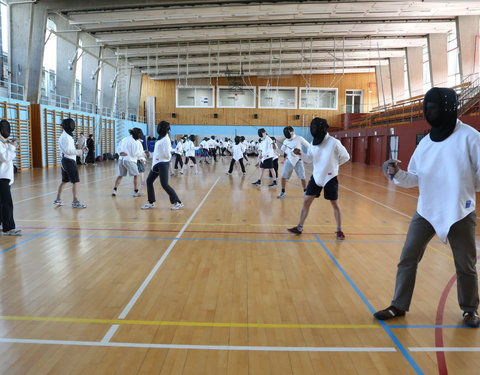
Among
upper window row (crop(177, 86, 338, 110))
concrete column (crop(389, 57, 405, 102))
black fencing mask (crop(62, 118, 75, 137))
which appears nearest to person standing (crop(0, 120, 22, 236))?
black fencing mask (crop(62, 118, 75, 137))

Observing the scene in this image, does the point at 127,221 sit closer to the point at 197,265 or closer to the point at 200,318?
the point at 197,265

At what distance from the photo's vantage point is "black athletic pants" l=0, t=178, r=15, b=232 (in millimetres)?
5320

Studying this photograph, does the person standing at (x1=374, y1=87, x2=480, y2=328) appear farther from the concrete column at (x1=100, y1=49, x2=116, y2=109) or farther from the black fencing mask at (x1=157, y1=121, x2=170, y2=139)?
the concrete column at (x1=100, y1=49, x2=116, y2=109)

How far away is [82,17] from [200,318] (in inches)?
766

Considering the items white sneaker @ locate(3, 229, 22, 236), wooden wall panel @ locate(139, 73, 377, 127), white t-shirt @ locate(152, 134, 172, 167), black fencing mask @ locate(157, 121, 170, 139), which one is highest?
wooden wall panel @ locate(139, 73, 377, 127)

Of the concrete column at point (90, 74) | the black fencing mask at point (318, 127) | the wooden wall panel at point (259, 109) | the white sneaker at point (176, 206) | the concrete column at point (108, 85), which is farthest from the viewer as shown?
the wooden wall panel at point (259, 109)

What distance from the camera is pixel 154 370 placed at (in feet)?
7.56

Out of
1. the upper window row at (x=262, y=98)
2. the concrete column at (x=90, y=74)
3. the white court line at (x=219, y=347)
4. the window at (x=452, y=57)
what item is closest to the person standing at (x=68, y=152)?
the white court line at (x=219, y=347)

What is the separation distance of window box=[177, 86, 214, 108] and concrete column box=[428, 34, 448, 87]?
58.0 ft

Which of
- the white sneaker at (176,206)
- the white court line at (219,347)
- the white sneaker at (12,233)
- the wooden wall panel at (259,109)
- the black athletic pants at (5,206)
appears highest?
the wooden wall panel at (259,109)

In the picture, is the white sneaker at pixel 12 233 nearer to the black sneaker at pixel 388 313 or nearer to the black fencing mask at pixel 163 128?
the black fencing mask at pixel 163 128

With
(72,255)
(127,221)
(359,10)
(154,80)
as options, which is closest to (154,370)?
(72,255)

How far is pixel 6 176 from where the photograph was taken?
5309mm

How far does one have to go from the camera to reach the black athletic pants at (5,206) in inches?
209
